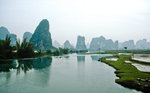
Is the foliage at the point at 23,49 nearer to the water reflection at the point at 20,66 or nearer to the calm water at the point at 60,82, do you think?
the water reflection at the point at 20,66

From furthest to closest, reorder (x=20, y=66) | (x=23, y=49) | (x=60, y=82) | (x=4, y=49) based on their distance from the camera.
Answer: (x=23, y=49)
(x=4, y=49)
(x=20, y=66)
(x=60, y=82)

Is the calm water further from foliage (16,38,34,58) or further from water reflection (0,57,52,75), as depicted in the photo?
foliage (16,38,34,58)

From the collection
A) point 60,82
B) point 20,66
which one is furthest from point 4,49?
point 60,82

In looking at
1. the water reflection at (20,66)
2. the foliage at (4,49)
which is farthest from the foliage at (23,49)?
the water reflection at (20,66)

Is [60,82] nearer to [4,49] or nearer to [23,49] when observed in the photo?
[4,49]

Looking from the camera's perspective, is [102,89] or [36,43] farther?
[36,43]

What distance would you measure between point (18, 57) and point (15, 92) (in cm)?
A: 5265

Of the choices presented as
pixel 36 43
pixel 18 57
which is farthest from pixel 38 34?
pixel 18 57

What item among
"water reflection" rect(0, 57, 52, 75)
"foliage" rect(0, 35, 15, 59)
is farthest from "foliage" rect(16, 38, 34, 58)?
"water reflection" rect(0, 57, 52, 75)

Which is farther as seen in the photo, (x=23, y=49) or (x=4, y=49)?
(x=23, y=49)

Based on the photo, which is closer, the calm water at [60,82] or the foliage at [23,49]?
the calm water at [60,82]

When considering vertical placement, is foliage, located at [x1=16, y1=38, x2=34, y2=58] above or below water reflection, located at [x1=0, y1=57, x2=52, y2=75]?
above

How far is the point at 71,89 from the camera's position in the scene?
57.0ft

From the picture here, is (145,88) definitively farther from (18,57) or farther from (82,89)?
(18,57)
